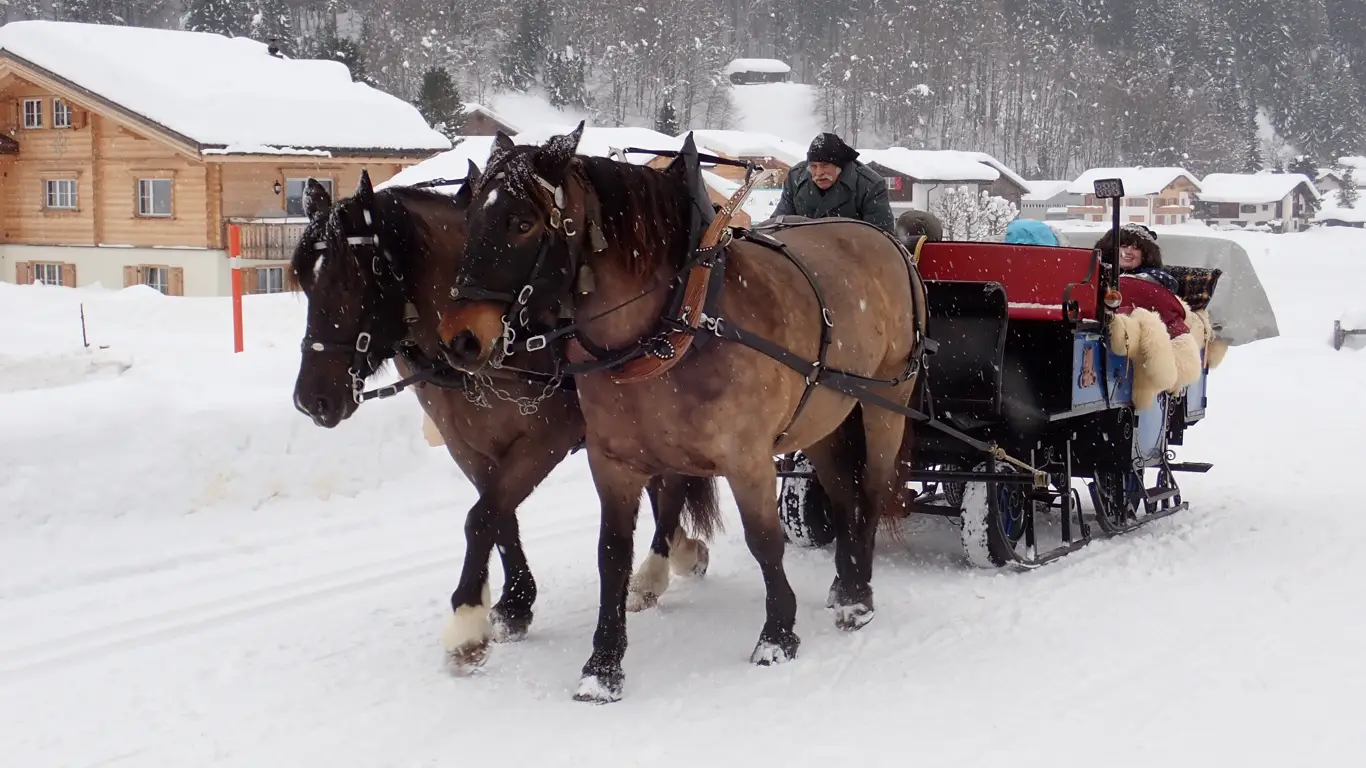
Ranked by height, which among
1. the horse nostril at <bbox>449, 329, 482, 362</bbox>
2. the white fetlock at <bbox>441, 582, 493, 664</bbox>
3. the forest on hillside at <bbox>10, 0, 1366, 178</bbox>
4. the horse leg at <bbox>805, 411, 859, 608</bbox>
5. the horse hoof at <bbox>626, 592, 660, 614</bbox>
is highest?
the forest on hillside at <bbox>10, 0, 1366, 178</bbox>

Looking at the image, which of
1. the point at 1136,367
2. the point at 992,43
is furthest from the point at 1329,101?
the point at 1136,367

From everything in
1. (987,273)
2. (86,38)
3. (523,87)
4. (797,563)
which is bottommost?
(797,563)

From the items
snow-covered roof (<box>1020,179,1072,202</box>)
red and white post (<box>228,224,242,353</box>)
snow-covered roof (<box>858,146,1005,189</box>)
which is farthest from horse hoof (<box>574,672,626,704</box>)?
snow-covered roof (<box>1020,179,1072,202</box>)

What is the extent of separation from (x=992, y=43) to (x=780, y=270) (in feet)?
281

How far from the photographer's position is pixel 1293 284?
96.0 feet

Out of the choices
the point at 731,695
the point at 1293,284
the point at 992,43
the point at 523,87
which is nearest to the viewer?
the point at 731,695

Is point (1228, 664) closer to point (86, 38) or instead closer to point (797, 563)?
point (797, 563)

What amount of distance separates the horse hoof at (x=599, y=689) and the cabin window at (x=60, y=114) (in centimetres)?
2786

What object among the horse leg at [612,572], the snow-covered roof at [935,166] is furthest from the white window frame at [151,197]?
the snow-covered roof at [935,166]

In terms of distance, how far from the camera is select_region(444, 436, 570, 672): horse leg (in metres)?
4.99

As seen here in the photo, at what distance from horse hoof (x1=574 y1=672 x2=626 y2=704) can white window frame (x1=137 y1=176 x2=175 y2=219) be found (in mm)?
25249

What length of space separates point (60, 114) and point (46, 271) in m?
3.58

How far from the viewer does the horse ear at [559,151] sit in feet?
13.6

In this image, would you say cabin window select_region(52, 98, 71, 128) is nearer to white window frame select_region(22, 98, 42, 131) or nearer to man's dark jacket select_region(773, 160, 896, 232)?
white window frame select_region(22, 98, 42, 131)
